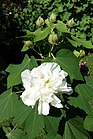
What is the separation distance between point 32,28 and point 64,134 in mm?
4070

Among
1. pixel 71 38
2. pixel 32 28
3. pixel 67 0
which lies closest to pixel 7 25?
pixel 32 28

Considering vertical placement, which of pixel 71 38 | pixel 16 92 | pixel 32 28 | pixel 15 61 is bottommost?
pixel 15 61

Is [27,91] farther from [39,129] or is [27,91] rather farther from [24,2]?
[24,2]

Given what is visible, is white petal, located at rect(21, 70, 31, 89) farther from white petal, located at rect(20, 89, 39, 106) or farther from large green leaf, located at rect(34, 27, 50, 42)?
large green leaf, located at rect(34, 27, 50, 42)

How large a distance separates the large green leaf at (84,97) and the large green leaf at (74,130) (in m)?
0.08

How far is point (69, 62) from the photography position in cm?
161

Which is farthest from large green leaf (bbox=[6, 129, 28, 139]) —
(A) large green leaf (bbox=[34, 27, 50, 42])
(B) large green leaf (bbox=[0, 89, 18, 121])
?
(A) large green leaf (bbox=[34, 27, 50, 42])

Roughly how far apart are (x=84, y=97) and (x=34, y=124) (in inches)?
8.7

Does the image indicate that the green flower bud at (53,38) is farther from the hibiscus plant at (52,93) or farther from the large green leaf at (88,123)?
the large green leaf at (88,123)

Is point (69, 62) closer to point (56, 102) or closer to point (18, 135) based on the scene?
point (56, 102)

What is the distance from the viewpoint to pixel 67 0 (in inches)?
225

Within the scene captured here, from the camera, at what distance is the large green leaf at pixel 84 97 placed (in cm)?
157

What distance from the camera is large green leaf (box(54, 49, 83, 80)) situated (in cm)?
158

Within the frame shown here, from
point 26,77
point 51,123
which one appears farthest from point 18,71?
point 51,123
